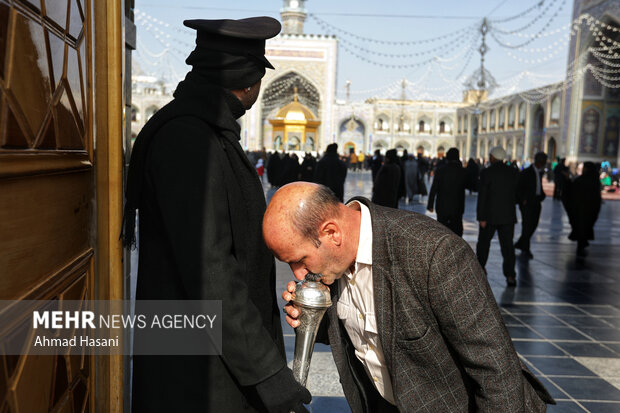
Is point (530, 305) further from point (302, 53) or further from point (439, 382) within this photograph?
point (302, 53)

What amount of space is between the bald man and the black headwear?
347 mm

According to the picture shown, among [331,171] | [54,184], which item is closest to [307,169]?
[331,171]

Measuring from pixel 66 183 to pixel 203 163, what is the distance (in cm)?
31

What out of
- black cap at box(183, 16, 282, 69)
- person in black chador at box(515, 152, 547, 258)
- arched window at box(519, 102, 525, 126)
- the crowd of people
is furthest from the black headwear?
arched window at box(519, 102, 525, 126)

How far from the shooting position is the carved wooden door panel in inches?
36.1

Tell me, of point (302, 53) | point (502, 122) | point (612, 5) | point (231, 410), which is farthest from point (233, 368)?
point (502, 122)

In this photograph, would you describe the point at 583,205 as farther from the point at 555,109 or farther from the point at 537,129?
the point at 537,129

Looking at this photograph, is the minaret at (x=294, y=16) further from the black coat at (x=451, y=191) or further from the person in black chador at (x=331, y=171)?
the black coat at (x=451, y=191)

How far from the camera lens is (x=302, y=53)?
112 ft

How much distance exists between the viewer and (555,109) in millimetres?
29391

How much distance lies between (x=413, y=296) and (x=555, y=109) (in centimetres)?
3121

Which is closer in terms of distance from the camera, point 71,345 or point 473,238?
point 71,345

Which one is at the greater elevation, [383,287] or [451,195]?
[383,287]

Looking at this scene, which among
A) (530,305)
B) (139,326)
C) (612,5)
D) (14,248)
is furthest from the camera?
(612,5)
